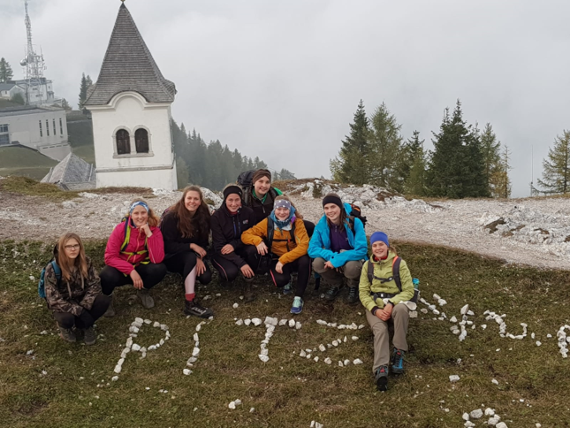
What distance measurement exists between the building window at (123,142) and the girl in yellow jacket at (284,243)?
86.1ft

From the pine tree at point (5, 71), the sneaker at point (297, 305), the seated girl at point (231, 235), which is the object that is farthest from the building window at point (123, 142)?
the pine tree at point (5, 71)

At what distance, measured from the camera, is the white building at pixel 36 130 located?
390 feet

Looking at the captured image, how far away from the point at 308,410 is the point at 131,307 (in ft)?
14.8

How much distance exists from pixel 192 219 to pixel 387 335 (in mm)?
4452

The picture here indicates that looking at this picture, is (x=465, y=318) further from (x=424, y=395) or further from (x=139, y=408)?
(x=139, y=408)

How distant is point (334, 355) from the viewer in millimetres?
8641

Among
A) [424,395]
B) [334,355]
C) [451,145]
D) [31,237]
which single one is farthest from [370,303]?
[451,145]

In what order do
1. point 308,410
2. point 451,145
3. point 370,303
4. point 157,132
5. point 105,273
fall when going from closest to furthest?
point 308,410, point 370,303, point 105,273, point 157,132, point 451,145

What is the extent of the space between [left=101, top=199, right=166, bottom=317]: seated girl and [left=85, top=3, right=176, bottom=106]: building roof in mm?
25602

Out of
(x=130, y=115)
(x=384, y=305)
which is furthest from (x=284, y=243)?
(x=130, y=115)

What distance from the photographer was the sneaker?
31.9 feet

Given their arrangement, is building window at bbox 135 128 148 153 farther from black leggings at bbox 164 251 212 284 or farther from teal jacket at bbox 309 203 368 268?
teal jacket at bbox 309 203 368 268

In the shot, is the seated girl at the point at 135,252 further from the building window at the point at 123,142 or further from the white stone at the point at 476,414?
the building window at the point at 123,142

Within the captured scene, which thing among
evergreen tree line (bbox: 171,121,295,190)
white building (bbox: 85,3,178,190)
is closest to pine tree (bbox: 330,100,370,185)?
white building (bbox: 85,3,178,190)
